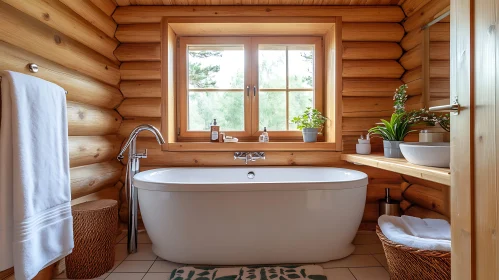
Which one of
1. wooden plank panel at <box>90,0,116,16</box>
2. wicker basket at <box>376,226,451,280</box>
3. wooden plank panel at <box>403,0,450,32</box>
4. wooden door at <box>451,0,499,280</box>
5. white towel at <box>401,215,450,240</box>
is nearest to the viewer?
wooden door at <box>451,0,499,280</box>

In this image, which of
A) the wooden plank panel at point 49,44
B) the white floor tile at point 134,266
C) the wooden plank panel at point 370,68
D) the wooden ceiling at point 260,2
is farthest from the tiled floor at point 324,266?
the wooden ceiling at point 260,2

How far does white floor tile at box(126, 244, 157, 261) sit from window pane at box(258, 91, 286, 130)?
1.59m

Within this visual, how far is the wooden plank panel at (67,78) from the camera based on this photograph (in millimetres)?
1343

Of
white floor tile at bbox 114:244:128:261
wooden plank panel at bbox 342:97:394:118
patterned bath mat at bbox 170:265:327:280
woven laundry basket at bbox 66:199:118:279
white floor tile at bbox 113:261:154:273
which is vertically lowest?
white floor tile at bbox 113:261:154:273

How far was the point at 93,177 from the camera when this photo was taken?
2.07 metres

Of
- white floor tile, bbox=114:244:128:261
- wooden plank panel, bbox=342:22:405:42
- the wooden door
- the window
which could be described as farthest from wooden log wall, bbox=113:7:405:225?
the wooden door

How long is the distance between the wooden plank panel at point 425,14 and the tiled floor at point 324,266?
6.61 feet

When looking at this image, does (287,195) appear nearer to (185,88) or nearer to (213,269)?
(213,269)

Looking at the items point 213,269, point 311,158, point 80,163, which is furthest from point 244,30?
point 213,269

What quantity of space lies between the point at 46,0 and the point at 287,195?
2022 mm

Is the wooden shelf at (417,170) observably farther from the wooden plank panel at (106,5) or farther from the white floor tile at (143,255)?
the wooden plank panel at (106,5)

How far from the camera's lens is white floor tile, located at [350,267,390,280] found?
5.52ft

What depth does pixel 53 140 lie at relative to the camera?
1380 millimetres

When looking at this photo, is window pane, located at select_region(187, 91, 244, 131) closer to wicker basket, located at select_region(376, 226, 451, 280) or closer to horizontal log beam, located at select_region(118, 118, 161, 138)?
horizontal log beam, located at select_region(118, 118, 161, 138)
